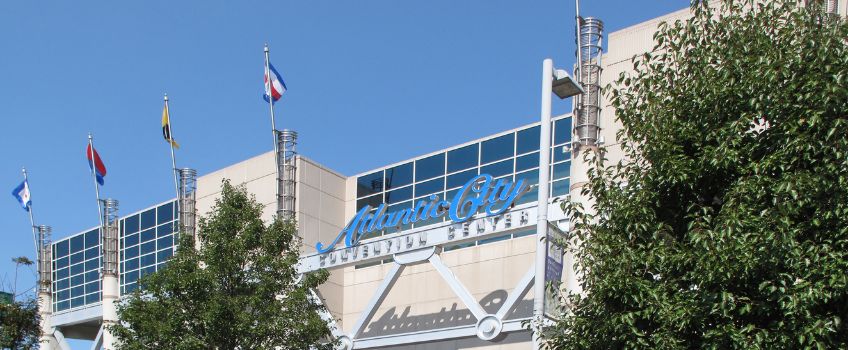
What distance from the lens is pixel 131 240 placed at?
5069 centimetres

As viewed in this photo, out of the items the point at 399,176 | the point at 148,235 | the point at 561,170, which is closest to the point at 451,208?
the point at 561,170

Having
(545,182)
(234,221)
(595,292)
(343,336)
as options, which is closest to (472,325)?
(343,336)

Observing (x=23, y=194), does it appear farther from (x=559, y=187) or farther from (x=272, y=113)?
(x=559, y=187)

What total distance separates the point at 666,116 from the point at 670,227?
1661 millimetres

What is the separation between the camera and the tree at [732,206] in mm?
13062

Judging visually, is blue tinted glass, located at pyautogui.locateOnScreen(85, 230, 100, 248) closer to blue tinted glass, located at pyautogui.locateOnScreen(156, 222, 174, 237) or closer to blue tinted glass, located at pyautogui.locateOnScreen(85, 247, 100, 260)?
blue tinted glass, located at pyautogui.locateOnScreen(85, 247, 100, 260)

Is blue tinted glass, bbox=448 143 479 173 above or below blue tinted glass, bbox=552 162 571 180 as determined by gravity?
above

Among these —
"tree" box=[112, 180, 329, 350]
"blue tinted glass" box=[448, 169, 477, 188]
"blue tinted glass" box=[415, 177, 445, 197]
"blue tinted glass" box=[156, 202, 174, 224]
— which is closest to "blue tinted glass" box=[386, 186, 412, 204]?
"blue tinted glass" box=[415, 177, 445, 197]

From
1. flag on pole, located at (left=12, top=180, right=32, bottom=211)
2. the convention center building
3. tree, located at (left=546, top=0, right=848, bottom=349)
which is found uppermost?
flag on pole, located at (left=12, top=180, right=32, bottom=211)

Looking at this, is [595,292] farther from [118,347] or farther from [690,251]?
[118,347]

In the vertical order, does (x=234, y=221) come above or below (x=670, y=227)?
above

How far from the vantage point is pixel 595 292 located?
1491cm

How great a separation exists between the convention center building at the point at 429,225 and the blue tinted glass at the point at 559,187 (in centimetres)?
4

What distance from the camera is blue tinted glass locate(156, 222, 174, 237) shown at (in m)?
47.9
